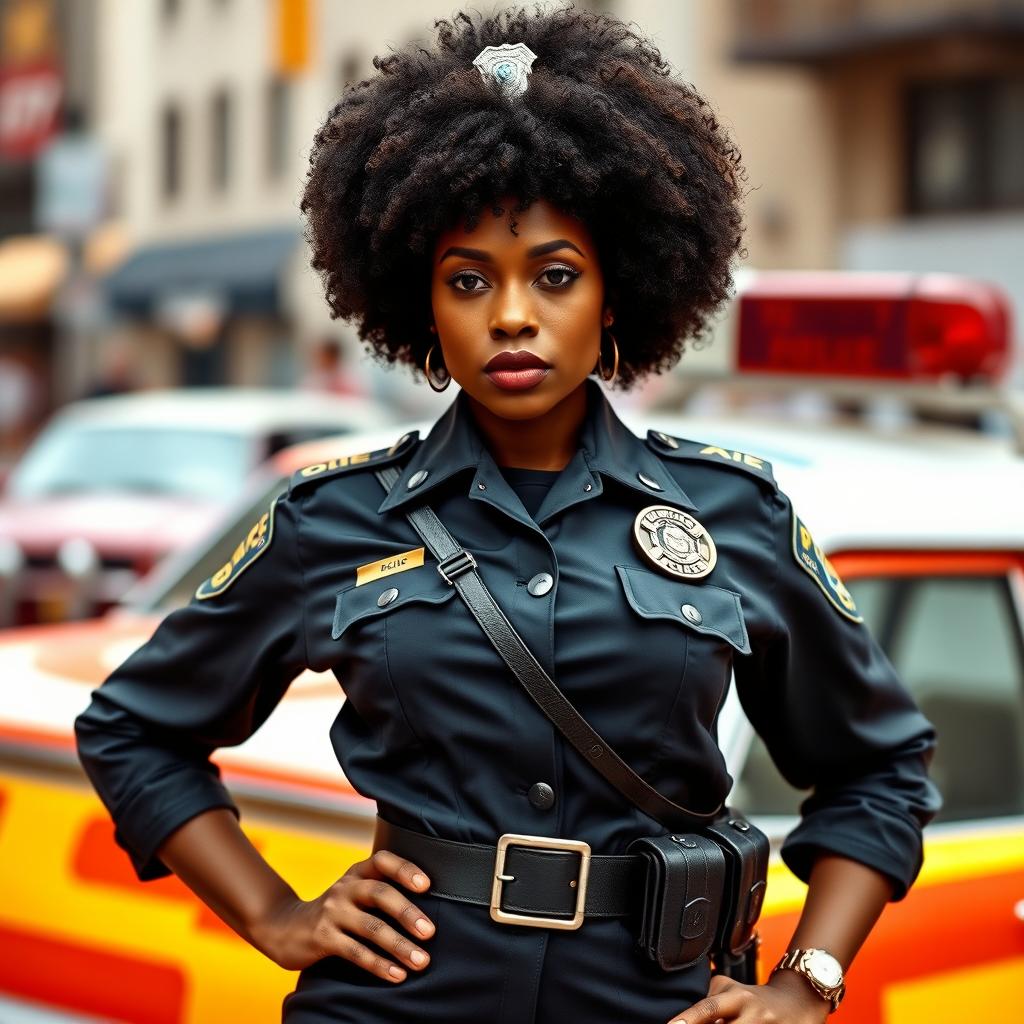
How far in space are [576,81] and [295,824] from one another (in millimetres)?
1187

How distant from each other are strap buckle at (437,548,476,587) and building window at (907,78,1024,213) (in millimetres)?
18563

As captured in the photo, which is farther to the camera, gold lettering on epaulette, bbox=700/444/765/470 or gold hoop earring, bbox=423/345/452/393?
gold hoop earring, bbox=423/345/452/393

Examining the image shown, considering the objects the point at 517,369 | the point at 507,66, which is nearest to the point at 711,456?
the point at 517,369

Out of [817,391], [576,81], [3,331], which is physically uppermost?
[576,81]

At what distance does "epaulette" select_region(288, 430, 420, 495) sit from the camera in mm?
2357

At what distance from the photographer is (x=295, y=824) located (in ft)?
9.53

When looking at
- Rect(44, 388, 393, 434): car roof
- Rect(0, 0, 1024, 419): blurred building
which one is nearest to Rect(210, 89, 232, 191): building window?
Rect(0, 0, 1024, 419): blurred building

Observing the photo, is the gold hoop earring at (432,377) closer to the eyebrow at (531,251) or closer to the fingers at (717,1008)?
the eyebrow at (531,251)

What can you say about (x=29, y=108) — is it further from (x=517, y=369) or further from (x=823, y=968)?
(x=823, y=968)

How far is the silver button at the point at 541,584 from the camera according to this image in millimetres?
2180

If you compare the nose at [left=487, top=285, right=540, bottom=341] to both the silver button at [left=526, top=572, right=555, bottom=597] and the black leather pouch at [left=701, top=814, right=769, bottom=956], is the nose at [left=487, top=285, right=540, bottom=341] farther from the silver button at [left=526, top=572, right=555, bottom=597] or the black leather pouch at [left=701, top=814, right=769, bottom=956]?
the black leather pouch at [left=701, top=814, right=769, bottom=956]

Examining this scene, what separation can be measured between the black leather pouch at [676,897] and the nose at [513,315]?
0.57 meters

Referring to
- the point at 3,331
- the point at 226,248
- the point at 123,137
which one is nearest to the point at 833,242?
the point at 226,248

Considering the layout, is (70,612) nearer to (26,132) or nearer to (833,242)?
(833,242)
